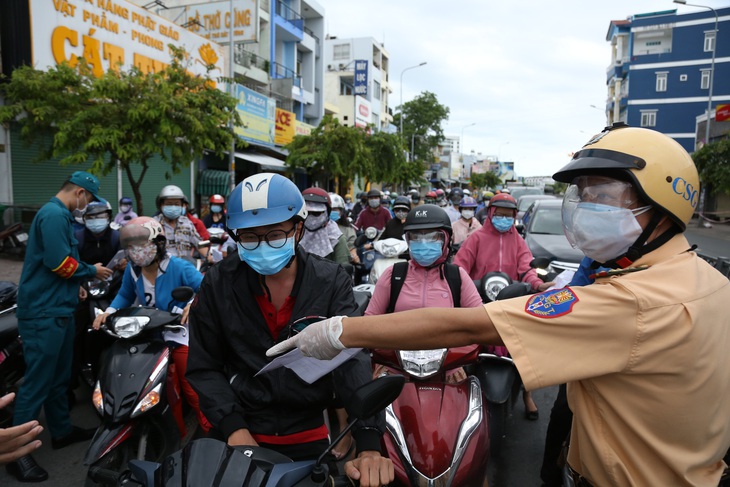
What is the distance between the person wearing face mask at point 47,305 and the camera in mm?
3629

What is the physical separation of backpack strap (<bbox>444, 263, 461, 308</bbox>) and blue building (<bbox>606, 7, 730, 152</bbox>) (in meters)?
52.1

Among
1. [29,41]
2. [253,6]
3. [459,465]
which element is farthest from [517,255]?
[253,6]

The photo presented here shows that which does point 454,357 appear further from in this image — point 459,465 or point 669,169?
point 669,169

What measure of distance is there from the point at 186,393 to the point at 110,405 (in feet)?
Result: 2.41

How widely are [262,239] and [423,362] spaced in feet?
3.97

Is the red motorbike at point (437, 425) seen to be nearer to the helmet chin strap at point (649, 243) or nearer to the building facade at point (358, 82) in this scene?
the helmet chin strap at point (649, 243)

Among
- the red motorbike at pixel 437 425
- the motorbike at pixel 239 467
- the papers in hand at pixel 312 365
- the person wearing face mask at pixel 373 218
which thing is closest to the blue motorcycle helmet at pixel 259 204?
the papers in hand at pixel 312 365

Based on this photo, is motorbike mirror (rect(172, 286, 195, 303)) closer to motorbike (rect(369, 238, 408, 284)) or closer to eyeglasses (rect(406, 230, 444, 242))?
eyeglasses (rect(406, 230, 444, 242))

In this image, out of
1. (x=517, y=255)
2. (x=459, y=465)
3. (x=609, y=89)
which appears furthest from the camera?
(x=609, y=89)

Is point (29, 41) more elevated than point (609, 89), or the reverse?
point (609, 89)

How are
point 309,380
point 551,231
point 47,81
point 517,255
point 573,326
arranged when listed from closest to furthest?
point 573,326 → point 309,380 → point 517,255 → point 551,231 → point 47,81

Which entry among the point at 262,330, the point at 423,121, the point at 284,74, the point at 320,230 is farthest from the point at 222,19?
the point at 423,121

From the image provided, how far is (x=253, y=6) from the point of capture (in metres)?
19.1

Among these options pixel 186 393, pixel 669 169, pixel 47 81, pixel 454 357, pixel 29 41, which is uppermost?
pixel 29 41
